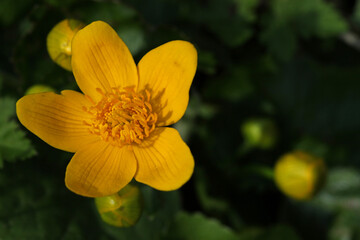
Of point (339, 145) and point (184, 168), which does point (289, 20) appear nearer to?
point (339, 145)

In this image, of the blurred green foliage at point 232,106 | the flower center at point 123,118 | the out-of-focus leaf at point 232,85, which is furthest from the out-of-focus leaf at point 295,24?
the flower center at point 123,118

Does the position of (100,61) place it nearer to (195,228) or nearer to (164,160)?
(164,160)

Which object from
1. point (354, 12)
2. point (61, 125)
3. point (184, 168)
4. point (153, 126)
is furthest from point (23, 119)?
point (354, 12)

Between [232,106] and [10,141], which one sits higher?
[10,141]

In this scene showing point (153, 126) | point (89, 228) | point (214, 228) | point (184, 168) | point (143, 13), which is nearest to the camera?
point (184, 168)

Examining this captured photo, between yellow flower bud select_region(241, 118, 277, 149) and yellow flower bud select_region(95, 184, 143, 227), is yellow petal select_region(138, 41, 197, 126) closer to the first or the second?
yellow flower bud select_region(95, 184, 143, 227)

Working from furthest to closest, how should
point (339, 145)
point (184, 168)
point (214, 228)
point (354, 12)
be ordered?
point (354, 12) → point (339, 145) → point (214, 228) → point (184, 168)

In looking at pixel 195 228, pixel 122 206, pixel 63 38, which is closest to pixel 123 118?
pixel 122 206
